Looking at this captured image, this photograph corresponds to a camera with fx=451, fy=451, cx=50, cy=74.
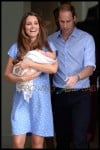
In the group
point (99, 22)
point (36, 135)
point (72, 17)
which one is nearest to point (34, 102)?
point (36, 135)

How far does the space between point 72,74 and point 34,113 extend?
19.5 inches

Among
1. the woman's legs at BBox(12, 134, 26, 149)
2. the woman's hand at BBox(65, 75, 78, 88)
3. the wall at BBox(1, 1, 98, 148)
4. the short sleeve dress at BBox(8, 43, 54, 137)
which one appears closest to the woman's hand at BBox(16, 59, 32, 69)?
the short sleeve dress at BBox(8, 43, 54, 137)

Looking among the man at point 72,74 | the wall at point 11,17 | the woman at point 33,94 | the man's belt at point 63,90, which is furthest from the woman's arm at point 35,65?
the wall at point 11,17

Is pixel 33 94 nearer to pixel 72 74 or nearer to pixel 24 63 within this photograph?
pixel 24 63

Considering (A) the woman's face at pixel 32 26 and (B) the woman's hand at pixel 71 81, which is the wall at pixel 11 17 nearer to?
(A) the woman's face at pixel 32 26

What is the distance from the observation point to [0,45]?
4770 mm

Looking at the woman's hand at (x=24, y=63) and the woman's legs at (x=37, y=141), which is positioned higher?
the woman's hand at (x=24, y=63)

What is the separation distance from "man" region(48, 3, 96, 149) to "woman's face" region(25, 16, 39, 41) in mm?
205

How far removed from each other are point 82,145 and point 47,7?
1722mm

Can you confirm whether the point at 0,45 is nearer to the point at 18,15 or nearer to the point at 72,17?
the point at 18,15

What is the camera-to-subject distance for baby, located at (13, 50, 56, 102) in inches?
128

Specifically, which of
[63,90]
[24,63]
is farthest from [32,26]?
[63,90]

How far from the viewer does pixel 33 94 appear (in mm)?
3293

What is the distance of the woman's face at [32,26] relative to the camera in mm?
3323
